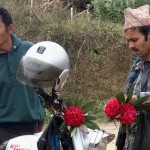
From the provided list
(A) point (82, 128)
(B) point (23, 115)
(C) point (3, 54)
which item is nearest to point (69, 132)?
(A) point (82, 128)

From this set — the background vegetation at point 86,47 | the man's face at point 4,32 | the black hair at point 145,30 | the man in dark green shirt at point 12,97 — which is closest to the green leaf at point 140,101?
the black hair at point 145,30

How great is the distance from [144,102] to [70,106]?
1.48ft

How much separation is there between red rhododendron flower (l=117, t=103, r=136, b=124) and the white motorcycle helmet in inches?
16.1

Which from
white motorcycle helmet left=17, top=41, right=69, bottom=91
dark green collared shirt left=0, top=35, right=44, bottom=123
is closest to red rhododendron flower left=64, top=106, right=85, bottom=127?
white motorcycle helmet left=17, top=41, right=69, bottom=91

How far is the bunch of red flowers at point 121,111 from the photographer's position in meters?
2.82

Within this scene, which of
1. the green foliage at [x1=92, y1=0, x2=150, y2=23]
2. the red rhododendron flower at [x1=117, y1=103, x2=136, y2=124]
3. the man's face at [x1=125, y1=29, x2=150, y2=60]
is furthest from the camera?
the green foliage at [x1=92, y1=0, x2=150, y2=23]

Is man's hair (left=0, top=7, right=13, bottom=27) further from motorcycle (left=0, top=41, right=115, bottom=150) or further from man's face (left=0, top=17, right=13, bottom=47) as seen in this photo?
motorcycle (left=0, top=41, right=115, bottom=150)

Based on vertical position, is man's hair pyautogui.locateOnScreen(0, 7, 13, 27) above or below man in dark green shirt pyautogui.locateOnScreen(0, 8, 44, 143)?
above

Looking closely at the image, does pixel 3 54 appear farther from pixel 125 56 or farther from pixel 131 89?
pixel 125 56

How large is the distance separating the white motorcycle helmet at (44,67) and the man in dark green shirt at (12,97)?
807 mm

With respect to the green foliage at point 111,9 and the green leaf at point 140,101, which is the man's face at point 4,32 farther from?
the green foliage at point 111,9

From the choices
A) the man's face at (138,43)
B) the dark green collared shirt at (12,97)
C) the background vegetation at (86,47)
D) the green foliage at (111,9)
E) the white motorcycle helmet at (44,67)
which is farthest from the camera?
the green foliage at (111,9)

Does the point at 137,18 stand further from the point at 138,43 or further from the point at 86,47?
the point at 86,47

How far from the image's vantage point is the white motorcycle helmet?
271 centimetres
